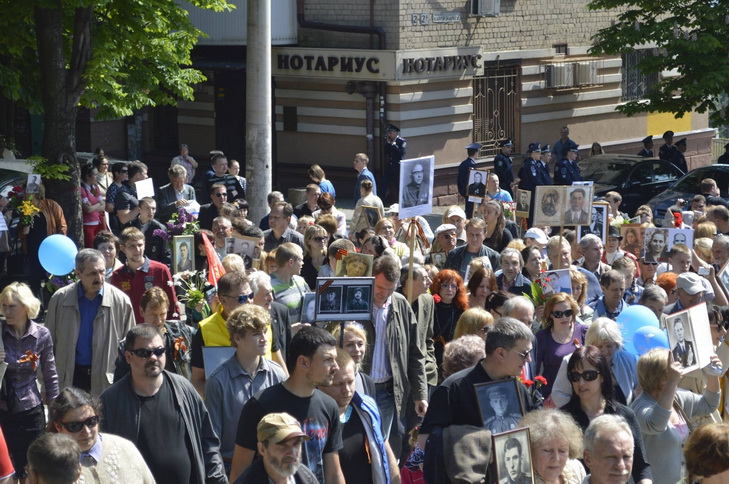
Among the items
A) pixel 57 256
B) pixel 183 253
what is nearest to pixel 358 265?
pixel 183 253

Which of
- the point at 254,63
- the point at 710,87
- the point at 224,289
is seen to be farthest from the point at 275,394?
the point at 710,87

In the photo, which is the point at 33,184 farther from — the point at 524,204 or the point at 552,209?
the point at 524,204

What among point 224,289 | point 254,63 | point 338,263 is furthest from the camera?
point 254,63

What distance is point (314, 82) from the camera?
24719 millimetres

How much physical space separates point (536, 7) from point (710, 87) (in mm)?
5212

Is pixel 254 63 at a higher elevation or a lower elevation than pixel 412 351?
higher

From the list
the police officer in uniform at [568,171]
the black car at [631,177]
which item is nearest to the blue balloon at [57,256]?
the black car at [631,177]

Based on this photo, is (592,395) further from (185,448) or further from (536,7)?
(536,7)

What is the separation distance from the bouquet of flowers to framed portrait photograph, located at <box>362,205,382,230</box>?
6.41 feet

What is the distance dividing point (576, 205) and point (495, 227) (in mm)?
853

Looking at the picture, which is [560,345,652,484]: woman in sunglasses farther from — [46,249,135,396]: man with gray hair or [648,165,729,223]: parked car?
[648,165,729,223]: parked car

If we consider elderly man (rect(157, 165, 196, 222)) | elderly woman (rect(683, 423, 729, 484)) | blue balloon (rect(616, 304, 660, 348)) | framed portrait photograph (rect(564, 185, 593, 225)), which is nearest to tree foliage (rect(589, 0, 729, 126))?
framed portrait photograph (rect(564, 185, 593, 225))

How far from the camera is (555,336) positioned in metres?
8.20

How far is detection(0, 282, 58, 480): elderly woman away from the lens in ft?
25.2
